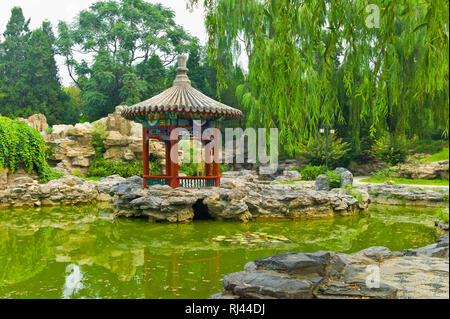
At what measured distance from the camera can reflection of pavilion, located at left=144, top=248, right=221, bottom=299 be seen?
12.3 ft

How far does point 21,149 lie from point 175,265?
844cm

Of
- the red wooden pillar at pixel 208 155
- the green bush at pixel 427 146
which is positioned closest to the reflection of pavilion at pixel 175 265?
the red wooden pillar at pixel 208 155

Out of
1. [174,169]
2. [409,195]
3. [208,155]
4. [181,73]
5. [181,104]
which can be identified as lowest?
[409,195]

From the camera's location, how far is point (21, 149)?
10.8m

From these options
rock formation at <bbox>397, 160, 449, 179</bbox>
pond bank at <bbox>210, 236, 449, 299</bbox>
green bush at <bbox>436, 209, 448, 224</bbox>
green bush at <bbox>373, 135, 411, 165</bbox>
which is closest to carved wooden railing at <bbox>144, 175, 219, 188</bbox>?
green bush at <bbox>436, 209, 448, 224</bbox>

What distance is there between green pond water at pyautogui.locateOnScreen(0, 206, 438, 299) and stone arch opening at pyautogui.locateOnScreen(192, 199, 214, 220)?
523 mm

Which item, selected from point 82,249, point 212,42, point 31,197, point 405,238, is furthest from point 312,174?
point 212,42

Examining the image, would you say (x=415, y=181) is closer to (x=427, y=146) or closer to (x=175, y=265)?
(x=427, y=146)

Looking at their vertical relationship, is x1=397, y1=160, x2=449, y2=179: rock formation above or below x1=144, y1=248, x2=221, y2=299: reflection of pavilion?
above

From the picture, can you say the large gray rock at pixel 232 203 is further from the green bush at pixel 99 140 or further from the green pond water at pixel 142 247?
the green bush at pixel 99 140

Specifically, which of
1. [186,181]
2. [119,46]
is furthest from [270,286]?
[119,46]

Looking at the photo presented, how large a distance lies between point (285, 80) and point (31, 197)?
837 centimetres

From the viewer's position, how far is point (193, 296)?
3.40 metres

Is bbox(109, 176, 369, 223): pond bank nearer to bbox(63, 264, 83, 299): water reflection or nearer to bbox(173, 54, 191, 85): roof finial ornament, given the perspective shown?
bbox(173, 54, 191, 85): roof finial ornament
